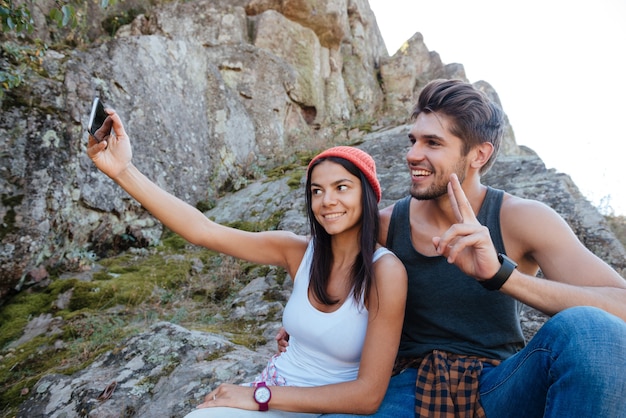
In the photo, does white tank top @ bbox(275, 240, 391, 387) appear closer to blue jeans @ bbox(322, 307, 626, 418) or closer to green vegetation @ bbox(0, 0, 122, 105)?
blue jeans @ bbox(322, 307, 626, 418)

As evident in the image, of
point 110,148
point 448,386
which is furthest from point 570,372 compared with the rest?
point 110,148

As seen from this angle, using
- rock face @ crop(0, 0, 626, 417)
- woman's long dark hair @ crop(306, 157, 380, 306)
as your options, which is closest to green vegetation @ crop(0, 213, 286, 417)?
rock face @ crop(0, 0, 626, 417)

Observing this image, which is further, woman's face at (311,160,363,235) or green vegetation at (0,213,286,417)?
green vegetation at (0,213,286,417)

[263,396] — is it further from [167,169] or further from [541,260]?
[167,169]

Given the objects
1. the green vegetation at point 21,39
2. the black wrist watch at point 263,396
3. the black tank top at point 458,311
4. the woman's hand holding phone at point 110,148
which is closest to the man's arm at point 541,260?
the black tank top at point 458,311

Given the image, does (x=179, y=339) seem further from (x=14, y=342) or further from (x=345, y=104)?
(x=345, y=104)

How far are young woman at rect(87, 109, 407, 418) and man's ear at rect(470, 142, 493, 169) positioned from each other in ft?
2.00

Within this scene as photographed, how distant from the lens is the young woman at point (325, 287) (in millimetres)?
1937

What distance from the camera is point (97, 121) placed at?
91.7 inches

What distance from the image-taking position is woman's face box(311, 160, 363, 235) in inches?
89.0

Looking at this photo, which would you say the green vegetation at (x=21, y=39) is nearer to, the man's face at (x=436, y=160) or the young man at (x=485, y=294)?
the man's face at (x=436, y=160)

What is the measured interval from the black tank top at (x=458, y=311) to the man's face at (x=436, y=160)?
9.8 inches

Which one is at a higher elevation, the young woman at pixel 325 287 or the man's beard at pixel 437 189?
the man's beard at pixel 437 189

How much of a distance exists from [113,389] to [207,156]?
521 centimetres
